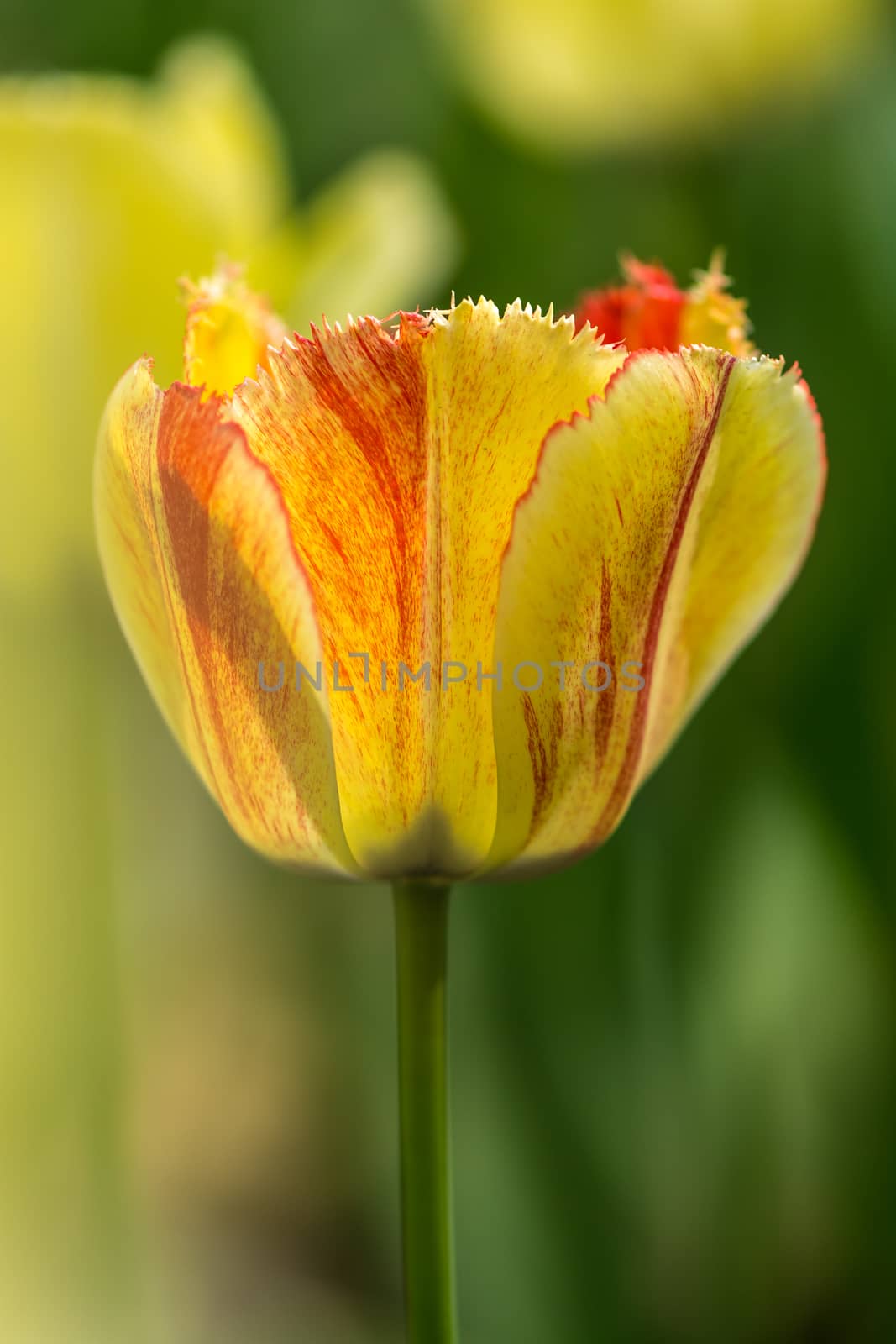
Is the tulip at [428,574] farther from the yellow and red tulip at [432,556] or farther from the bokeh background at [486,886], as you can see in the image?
the bokeh background at [486,886]

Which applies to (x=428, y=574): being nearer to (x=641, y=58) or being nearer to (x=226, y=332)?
(x=226, y=332)

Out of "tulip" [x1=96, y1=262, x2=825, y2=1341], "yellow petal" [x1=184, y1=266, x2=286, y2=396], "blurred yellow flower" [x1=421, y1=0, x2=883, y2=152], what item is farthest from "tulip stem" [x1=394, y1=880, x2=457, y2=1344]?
"blurred yellow flower" [x1=421, y1=0, x2=883, y2=152]

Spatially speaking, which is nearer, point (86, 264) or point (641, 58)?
point (86, 264)

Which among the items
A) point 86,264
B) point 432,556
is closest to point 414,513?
point 432,556

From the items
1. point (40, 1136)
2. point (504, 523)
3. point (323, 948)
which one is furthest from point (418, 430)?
point (323, 948)

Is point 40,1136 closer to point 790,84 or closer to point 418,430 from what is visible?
point 418,430

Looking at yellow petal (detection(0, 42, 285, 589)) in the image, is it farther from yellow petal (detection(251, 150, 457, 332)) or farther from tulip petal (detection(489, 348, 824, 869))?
tulip petal (detection(489, 348, 824, 869))
